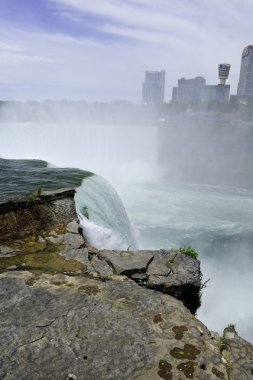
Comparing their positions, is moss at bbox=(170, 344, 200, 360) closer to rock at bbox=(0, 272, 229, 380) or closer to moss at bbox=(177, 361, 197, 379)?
rock at bbox=(0, 272, 229, 380)

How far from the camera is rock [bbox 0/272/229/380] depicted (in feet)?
16.7

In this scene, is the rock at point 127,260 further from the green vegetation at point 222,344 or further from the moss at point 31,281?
the green vegetation at point 222,344

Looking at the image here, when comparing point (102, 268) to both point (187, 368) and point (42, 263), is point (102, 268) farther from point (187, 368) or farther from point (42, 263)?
point (187, 368)

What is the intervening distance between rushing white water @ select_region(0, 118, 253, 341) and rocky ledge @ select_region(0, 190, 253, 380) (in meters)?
2.93

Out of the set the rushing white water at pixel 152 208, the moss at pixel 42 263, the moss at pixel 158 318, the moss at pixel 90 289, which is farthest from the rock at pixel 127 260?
the rushing white water at pixel 152 208

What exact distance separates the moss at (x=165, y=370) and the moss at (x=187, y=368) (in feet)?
0.55

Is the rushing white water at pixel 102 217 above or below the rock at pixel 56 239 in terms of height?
below

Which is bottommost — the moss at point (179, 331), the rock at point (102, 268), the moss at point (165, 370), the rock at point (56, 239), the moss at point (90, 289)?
the moss at point (165, 370)

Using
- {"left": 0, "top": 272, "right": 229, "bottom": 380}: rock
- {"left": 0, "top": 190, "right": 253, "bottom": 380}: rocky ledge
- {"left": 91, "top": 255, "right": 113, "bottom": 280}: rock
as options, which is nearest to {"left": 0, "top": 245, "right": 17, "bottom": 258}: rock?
{"left": 0, "top": 190, "right": 253, "bottom": 380}: rocky ledge

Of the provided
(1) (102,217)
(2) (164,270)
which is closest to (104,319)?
(2) (164,270)

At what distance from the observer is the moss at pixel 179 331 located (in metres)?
5.81

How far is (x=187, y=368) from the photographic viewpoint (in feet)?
17.0

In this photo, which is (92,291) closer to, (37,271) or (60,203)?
(37,271)

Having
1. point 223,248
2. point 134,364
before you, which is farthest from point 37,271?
point 223,248
